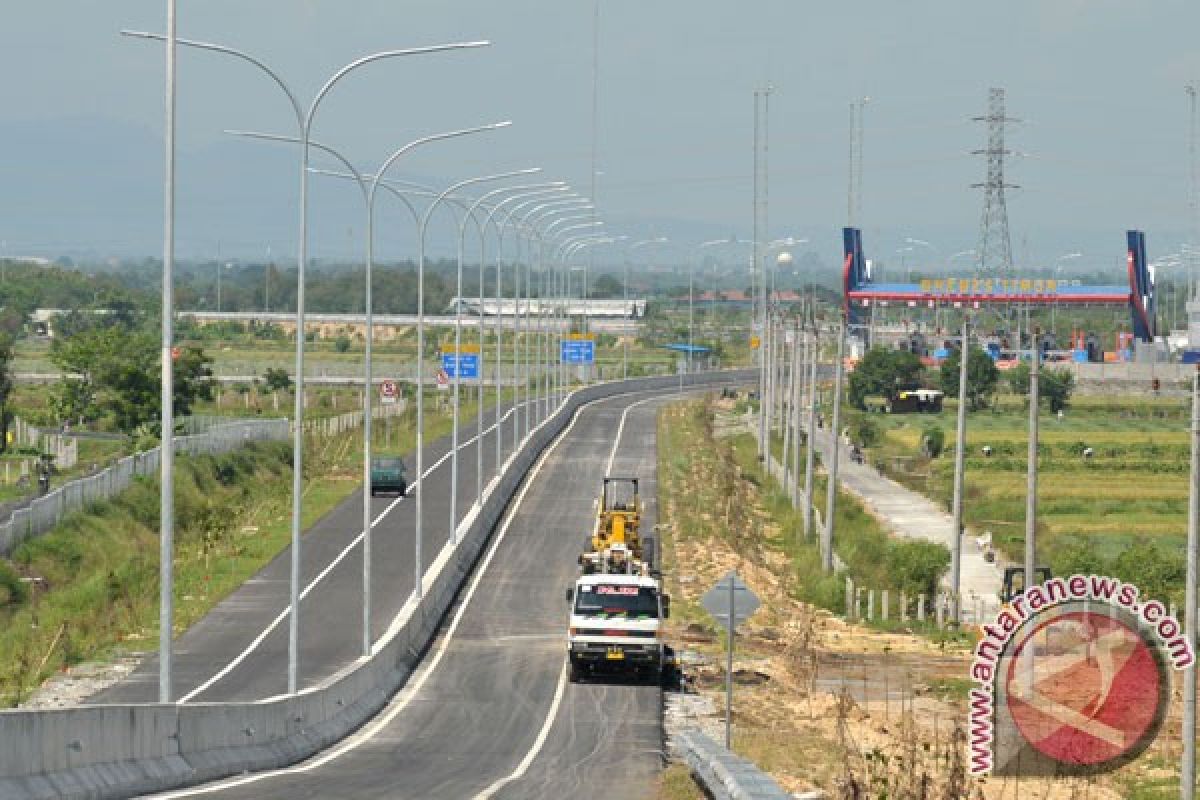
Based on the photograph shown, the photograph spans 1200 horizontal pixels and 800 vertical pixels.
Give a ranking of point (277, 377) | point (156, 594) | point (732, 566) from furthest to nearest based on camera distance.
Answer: point (277, 377), point (732, 566), point (156, 594)

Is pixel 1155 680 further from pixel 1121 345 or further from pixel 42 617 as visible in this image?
pixel 1121 345

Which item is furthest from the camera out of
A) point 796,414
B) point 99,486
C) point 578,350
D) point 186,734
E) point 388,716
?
point 578,350

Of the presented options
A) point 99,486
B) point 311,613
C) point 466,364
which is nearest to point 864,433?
point 466,364

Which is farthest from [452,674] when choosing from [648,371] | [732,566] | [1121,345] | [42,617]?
[1121,345]

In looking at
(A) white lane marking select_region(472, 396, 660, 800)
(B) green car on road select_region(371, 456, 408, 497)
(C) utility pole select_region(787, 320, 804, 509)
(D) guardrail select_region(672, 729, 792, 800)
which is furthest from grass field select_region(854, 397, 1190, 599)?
(D) guardrail select_region(672, 729, 792, 800)

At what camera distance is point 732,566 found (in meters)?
67.6

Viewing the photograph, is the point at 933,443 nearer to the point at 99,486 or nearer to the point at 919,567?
the point at 919,567

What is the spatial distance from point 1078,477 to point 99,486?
4739 cm

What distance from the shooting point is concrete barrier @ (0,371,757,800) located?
22.0 metres

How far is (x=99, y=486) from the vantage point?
6944cm

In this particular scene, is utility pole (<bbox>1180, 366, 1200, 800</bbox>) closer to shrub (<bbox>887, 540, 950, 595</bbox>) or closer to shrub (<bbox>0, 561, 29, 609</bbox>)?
shrub (<bbox>887, 540, 950, 595</bbox>)

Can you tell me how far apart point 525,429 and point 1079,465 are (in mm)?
24900
